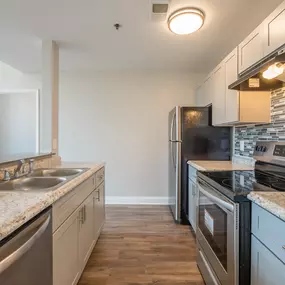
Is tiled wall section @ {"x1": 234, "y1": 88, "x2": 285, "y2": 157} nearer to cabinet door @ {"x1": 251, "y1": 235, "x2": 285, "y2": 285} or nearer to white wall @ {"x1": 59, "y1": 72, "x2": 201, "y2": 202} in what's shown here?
cabinet door @ {"x1": 251, "y1": 235, "x2": 285, "y2": 285}

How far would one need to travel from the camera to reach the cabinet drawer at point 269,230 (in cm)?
102

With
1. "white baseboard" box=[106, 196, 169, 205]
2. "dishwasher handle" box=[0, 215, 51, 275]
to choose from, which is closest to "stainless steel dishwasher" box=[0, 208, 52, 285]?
"dishwasher handle" box=[0, 215, 51, 275]

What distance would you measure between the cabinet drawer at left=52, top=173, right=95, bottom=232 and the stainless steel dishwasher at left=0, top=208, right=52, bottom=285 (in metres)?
0.11

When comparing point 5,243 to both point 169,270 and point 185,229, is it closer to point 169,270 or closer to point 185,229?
point 169,270

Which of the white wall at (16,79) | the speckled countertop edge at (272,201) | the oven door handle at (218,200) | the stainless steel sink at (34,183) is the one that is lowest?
the oven door handle at (218,200)

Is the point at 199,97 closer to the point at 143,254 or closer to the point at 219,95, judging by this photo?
the point at 219,95

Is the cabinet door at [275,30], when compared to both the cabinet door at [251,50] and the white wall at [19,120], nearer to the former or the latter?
the cabinet door at [251,50]

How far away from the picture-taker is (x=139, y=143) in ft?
14.7

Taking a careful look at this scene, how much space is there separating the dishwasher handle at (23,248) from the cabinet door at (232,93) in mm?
2036

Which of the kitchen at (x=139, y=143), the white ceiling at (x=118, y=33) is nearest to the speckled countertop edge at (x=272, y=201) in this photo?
the kitchen at (x=139, y=143)

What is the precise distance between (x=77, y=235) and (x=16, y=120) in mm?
3450

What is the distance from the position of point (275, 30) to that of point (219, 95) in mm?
1331

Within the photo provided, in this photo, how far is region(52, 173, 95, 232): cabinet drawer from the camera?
1428 mm

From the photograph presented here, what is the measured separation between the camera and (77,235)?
6.17 ft
